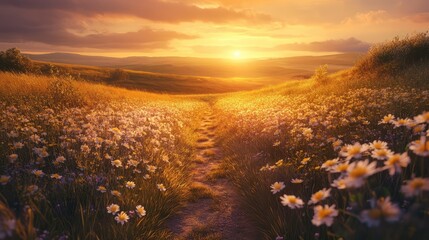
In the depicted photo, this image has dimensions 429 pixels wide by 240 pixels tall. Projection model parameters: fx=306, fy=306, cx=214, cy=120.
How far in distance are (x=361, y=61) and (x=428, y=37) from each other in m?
4.10

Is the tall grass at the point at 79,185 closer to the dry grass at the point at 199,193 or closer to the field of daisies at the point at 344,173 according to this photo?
the dry grass at the point at 199,193

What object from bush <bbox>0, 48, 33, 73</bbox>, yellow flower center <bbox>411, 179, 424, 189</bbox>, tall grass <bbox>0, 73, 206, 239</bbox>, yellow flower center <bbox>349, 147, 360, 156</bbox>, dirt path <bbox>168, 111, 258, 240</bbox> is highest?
bush <bbox>0, 48, 33, 73</bbox>

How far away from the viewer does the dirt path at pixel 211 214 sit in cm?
507

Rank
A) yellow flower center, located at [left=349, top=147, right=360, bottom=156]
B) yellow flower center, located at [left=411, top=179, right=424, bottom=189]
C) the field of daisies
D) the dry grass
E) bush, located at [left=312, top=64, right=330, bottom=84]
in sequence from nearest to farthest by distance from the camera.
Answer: yellow flower center, located at [left=411, top=179, right=424, bottom=189] < the field of daisies < yellow flower center, located at [left=349, top=147, right=360, bottom=156] < the dry grass < bush, located at [left=312, top=64, right=330, bottom=84]

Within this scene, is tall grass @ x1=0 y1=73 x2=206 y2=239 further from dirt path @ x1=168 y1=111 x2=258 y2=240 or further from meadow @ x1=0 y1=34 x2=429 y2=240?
dirt path @ x1=168 y1=111 x2=258 y2=240

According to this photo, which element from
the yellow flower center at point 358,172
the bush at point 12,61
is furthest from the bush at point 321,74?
the bush at point 12,61

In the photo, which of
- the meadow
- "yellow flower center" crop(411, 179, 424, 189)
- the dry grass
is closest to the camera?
"yellow flower center" crop(411, 179, 424, 189)

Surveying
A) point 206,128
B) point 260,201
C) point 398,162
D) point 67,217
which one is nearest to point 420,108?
point 260,201

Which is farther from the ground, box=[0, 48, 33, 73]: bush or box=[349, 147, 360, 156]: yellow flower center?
box=[0, 48, 33, 73]: bush

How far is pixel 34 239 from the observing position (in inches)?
111

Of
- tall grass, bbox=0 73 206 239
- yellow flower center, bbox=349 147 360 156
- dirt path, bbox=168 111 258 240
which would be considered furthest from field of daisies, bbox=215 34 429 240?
tall grass, bbox=0 73 206 239

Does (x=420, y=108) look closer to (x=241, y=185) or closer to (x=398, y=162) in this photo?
(x=241, y=185)

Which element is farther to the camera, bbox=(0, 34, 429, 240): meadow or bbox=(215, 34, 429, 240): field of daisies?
bbox=(0, 34, 429, 240): meadow

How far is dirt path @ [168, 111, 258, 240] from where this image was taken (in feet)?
16.6
